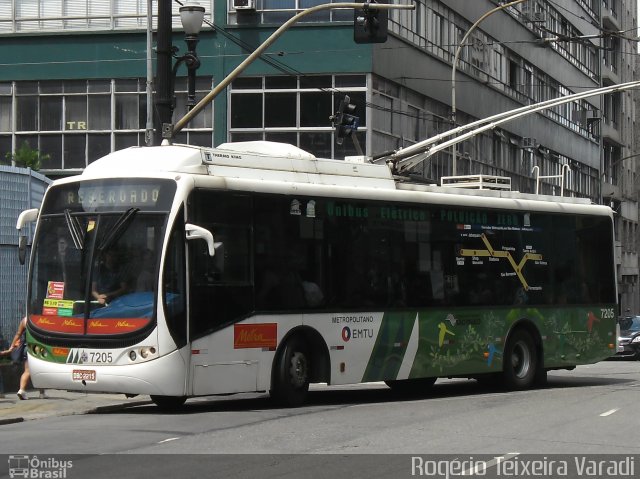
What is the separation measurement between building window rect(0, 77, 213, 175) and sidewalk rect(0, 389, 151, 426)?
20162 millimetres

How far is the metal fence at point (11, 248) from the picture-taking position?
21594mm

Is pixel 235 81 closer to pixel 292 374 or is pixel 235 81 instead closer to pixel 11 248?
pixel 11 248

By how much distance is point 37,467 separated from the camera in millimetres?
10773

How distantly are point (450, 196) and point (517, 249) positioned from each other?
196 centimetres

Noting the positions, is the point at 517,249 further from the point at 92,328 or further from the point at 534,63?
the point at 534,63

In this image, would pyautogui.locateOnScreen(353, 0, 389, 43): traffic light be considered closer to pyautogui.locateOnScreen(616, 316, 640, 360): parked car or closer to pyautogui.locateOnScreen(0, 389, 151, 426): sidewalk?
pyautogui.locateOnScreen(0, 389, 151, 426): sidewalk

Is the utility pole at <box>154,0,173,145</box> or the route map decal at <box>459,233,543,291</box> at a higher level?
the utility pole at <box>154,0,173,145</box>

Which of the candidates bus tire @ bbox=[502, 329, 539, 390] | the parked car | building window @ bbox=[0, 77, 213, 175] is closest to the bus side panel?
bus tire @ bbox=[502, 329, 539, 390]

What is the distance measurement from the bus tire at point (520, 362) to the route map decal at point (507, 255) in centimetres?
90

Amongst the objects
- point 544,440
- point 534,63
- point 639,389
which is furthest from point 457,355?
point 534,63

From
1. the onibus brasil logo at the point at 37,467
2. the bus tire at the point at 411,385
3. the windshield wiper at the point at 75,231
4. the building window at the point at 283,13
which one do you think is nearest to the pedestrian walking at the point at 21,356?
the windshield wiper at the point at 75,231

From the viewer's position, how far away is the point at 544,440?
13.0 m

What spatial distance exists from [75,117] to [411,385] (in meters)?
21.2

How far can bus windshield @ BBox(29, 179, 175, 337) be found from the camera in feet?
49.6
